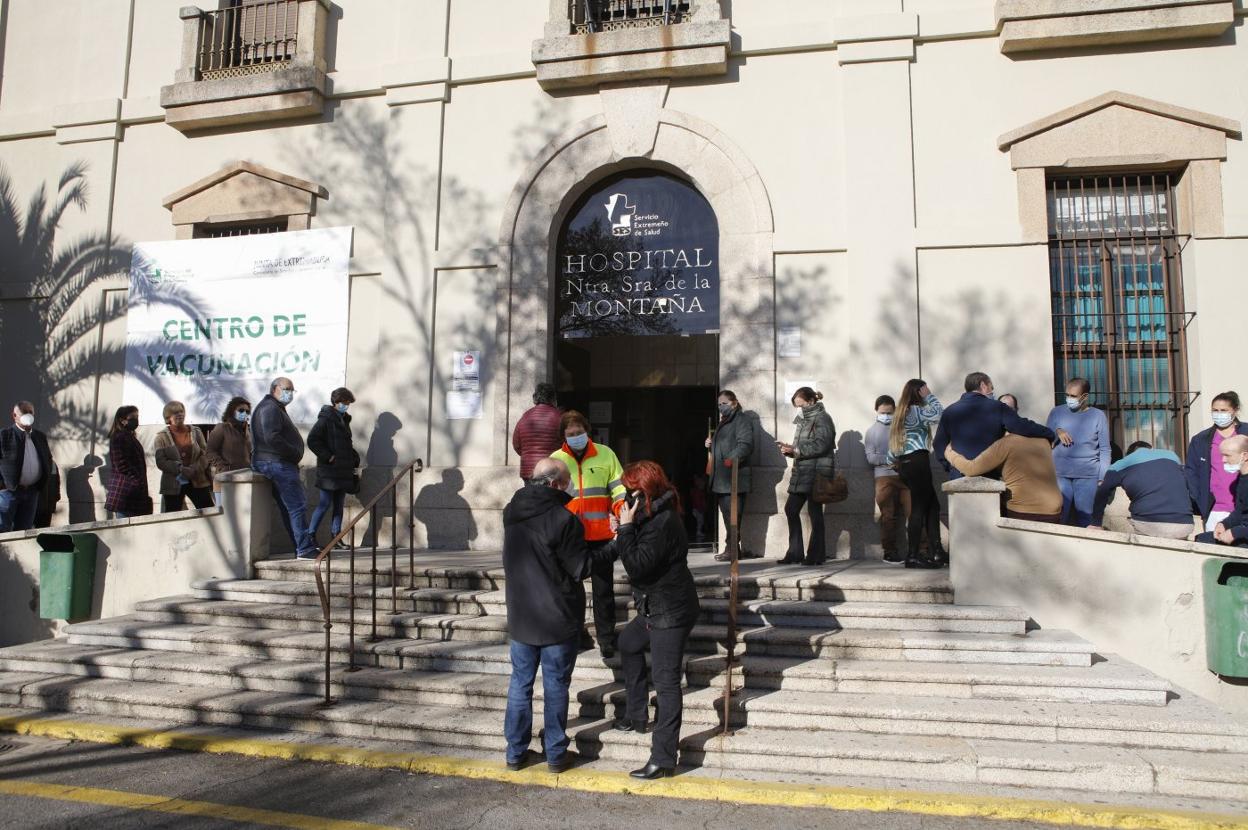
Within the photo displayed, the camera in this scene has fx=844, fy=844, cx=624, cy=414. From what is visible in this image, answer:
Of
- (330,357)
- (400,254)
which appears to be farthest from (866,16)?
(330,357)

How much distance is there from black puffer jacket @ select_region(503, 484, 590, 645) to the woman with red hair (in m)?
0.32

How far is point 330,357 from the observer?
409 inches

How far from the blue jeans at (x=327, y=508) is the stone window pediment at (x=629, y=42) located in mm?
5351

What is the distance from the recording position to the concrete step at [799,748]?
4.60 meters

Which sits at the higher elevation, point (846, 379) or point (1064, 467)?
point (846, 379)

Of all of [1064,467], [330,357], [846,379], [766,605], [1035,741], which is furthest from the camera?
[330,357]

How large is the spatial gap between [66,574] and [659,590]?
6.68 metres

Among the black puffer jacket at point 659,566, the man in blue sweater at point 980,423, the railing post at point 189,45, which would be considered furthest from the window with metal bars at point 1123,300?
the railing post at point 189,45

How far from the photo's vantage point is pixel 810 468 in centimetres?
810

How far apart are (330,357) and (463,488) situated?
245 centimetres

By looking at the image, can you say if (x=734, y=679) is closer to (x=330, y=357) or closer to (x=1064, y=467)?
(x=1064, y=467)

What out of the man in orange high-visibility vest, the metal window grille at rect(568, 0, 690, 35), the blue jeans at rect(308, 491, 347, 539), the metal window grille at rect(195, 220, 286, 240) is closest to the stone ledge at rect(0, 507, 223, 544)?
the blue jeans at rect(308, 491, 347, 539)

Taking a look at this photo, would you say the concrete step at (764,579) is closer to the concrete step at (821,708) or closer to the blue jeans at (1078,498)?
the concrete step at (821,708)

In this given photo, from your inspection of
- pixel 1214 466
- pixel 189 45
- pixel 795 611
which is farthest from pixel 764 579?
pixel 189 45
